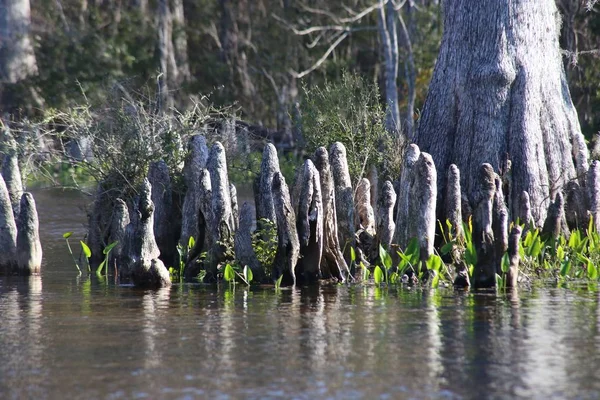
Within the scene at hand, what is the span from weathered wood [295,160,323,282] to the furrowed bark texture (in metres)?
2.34

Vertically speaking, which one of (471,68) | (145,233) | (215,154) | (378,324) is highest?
(471,68)

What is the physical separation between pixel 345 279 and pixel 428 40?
25661 millimetres

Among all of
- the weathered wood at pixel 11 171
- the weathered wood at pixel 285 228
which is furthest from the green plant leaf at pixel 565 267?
the weathered wood at pixel 11 171

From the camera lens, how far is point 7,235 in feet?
46.7

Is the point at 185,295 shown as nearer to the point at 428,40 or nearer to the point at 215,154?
the point at 215,154

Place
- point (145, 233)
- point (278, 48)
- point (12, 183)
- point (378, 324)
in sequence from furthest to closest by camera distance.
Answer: point (278, 48) → point (12, 183) → point (145, 233) → point (378, 324)

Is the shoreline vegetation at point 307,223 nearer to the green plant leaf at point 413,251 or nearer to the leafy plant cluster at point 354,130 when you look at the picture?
the green plant leaf at point 413,251

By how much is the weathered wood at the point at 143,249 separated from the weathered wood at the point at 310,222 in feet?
5.08

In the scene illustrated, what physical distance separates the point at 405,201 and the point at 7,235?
4851mm

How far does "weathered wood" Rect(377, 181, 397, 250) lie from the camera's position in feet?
44.1

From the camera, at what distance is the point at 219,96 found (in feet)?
129

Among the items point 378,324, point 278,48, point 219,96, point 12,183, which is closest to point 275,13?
point 278,48

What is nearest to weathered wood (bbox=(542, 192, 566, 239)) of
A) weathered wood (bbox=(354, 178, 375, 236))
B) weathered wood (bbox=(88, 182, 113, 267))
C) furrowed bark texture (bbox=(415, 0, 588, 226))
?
Answer: furrowed bark texture (bbox=(415, 0, 588, 226))

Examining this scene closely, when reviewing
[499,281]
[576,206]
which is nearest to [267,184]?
[499,281]
